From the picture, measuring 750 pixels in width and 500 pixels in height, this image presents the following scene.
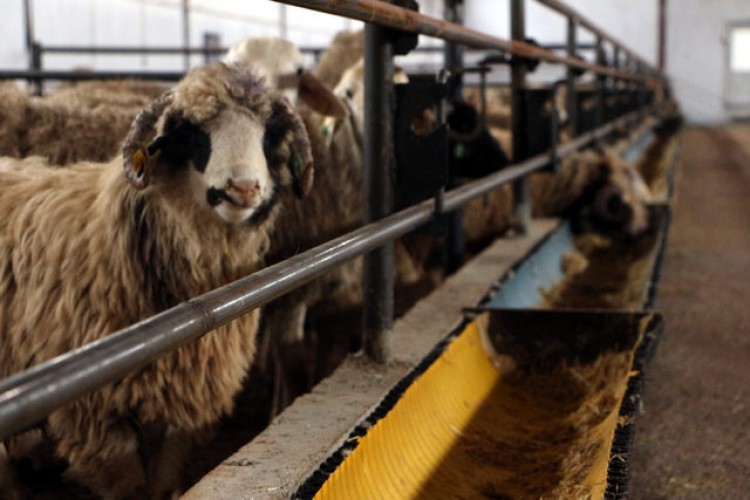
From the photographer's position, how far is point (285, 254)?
3.34 m

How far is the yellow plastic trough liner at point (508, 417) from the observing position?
193cm

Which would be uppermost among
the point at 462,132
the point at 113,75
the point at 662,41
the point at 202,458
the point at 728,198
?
the point at 662,41

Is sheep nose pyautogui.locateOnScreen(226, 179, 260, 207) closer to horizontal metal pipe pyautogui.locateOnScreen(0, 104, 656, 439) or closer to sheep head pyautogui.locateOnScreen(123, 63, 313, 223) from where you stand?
sheep head pyautogui.locateOnScreen(123, 63, 313, 223)

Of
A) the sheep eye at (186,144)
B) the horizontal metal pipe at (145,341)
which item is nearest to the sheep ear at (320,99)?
the sheep eye at (186,144)

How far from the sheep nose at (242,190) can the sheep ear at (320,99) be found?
53.7 inches

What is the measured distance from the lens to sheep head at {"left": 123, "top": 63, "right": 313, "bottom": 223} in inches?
85.4

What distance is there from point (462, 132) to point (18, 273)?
242 centimetres

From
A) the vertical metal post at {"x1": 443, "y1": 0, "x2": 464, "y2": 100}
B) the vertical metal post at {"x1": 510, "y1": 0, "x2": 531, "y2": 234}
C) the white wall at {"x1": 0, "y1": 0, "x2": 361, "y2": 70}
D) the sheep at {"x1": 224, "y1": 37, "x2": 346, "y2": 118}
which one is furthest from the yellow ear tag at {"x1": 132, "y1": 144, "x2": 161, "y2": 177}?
the white wall at {"x1": 0, "y1": 0, "x2": 361, "y2": 70}

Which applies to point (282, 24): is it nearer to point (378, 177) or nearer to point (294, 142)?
point (294, 142)

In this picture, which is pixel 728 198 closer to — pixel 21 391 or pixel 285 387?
pixel 285 387

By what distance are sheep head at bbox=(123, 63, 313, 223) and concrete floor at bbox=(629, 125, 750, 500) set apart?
1.13 m

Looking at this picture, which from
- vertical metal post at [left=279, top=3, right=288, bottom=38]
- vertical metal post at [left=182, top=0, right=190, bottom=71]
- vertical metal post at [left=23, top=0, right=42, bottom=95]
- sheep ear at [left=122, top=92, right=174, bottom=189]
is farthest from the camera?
vertical metal post at [left=279, top=3, right=288, bottom=38]

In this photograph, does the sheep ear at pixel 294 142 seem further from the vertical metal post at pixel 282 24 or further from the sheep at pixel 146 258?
the vertical metal post at pixel 282 24

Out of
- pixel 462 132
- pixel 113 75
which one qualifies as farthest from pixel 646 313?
pixel 113 75
